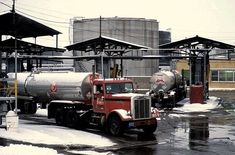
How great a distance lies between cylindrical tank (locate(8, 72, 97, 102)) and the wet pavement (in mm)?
2620

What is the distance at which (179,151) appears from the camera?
642 inches

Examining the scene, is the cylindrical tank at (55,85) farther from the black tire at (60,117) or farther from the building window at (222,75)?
the building window at (222,75)

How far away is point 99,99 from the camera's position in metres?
21.8

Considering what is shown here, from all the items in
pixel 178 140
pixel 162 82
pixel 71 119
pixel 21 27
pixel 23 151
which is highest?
pixel 21 27

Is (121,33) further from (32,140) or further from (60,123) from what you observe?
(32,140)

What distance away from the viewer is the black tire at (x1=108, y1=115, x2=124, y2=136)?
2017 cm

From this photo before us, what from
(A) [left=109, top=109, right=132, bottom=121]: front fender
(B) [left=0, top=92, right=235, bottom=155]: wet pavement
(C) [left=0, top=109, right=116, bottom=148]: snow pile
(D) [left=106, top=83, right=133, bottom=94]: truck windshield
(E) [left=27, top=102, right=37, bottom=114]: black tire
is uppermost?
(D) [left=106, top=83, right=133, bottom=94]: truck windshield

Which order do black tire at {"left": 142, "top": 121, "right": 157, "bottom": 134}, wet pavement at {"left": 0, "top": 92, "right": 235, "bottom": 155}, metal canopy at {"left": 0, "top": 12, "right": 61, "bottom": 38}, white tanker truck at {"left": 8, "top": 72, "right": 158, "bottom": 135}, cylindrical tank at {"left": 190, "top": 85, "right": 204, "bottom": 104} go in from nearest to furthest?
wet pavement at {"left": 0, "top": 92, "right": 235, "bottom": 155}
white tanker truck at {"left": 8, "top": 72, "right": 158, "bottom": 135}
black tire at {"left": 142, "top": 121, "right": 157, "bottom": 134}
metal canopy at {"left": 0, "top": 12, "right": 61, "bottom": 38}
cylindrical tank at {"left": 190, "top": 85, "right": 204, "bottom": 104}

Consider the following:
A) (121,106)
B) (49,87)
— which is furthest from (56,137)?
(49,87)

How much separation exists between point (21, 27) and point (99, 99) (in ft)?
20.8

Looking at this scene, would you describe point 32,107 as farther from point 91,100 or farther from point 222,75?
point 222,75

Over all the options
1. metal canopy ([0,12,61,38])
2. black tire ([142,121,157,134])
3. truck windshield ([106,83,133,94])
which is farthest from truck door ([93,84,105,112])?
metal canopy ([0,12,61,38])

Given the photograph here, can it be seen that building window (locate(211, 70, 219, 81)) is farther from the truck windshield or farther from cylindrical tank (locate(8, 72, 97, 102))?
the truck windshield

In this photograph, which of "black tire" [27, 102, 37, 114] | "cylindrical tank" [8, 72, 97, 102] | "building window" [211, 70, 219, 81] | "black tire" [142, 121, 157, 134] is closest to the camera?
"black tire" [142, 121, 157, 134]
